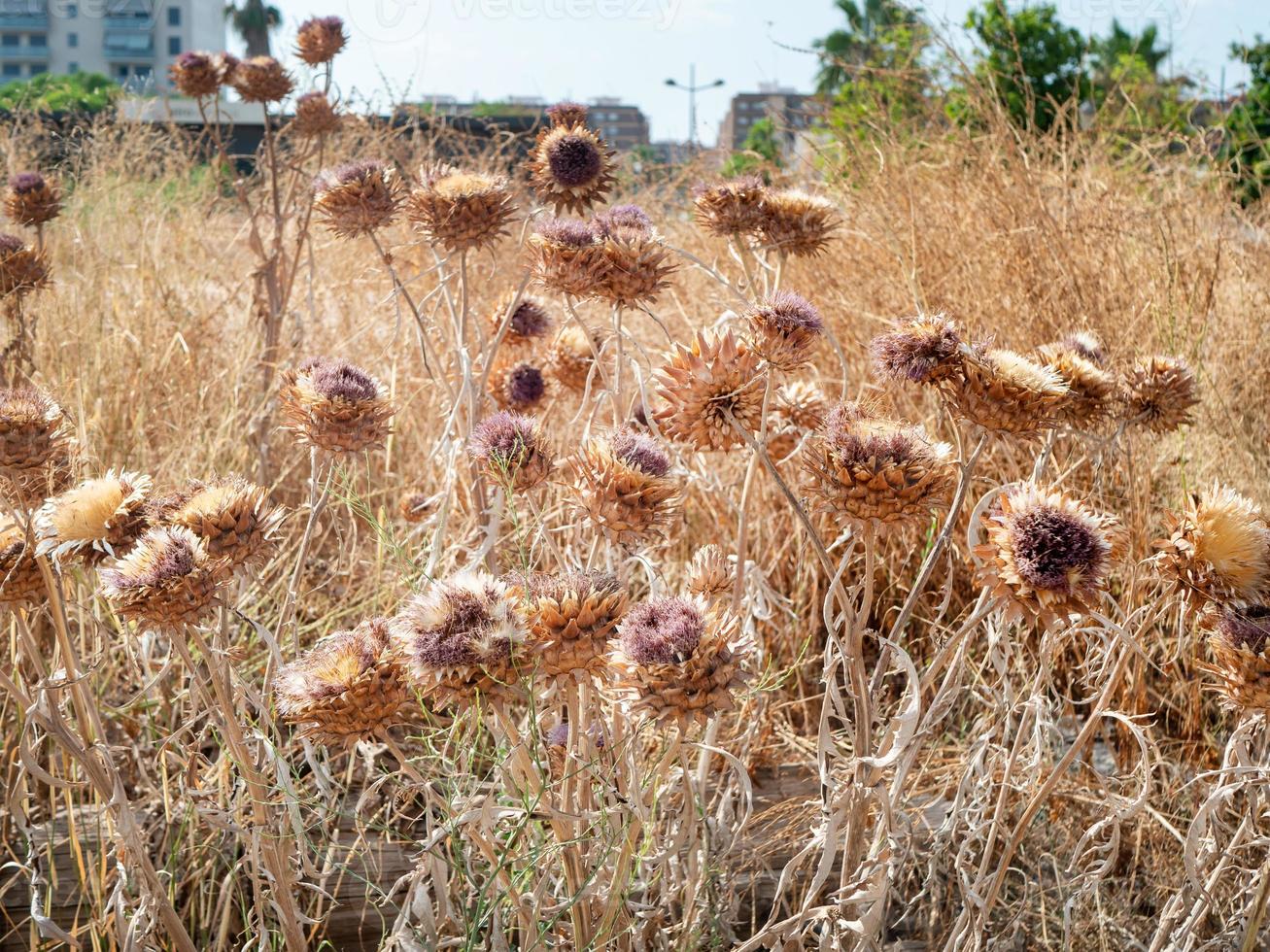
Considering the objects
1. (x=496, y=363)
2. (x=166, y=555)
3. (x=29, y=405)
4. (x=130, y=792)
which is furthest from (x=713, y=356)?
(x=130, y=792)

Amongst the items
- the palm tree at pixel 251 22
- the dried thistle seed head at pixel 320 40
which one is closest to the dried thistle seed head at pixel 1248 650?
the dried thistle seed head at pixel 320 40

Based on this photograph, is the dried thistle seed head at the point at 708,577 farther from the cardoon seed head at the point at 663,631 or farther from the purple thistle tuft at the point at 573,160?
the purple thistle tuft at the point at 573,160

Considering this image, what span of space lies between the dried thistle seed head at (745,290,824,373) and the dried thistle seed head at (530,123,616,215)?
61 centimetres

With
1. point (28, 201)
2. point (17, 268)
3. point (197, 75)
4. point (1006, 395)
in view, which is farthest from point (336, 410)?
point (197, 75)

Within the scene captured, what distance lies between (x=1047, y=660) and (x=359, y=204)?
129cm

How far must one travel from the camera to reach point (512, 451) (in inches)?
51.3

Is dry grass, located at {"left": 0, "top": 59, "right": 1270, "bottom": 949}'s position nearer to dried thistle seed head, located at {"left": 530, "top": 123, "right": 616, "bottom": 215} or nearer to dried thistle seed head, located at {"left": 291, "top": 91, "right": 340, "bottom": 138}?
dried thistle seed head, located at {"left": 530, "top": 123, "right": 616, "bottom": 215}

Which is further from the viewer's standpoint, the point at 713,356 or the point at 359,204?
the point at 359,204

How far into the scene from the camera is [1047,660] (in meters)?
1.12

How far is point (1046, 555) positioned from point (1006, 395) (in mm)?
193

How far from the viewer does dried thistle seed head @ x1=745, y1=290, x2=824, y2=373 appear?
3.81ft

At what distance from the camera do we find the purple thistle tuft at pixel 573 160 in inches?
66.8

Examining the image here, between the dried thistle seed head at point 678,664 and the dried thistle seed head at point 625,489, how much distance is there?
0.20 meters

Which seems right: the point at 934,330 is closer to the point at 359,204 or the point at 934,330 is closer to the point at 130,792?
the point at 359,204
